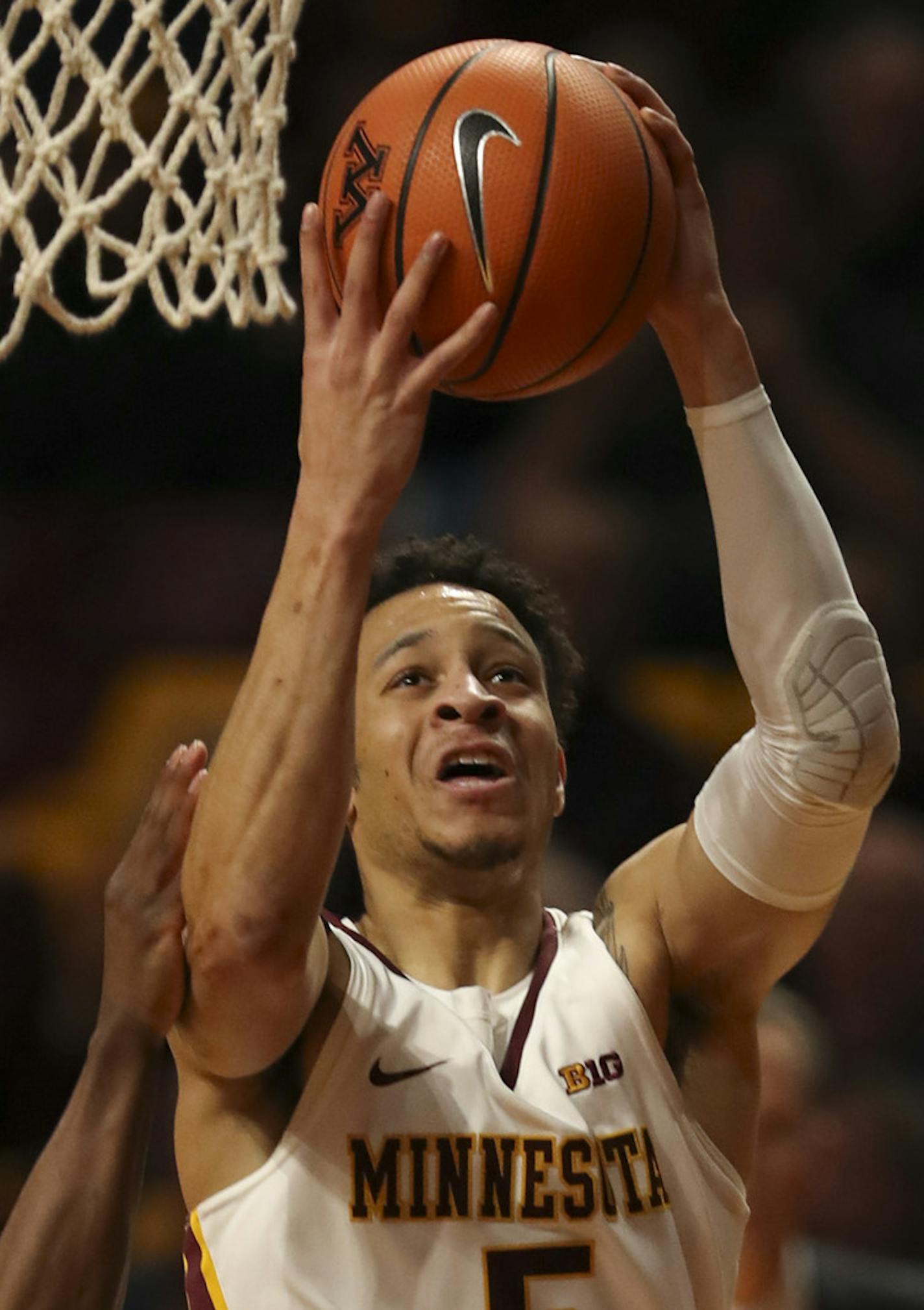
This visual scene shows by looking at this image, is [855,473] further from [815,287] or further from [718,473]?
[718,473]

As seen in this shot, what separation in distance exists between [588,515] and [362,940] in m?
2.50

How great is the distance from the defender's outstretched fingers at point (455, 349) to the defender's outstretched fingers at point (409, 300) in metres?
0.04

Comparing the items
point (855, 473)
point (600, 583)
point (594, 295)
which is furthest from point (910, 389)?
point (594, 295)

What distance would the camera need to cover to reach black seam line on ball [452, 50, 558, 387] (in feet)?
7.24

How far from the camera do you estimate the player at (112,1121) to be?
8.32 ft

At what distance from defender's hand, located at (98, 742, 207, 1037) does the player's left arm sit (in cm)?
79

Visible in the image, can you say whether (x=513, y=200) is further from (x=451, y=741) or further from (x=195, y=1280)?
(x=195, y=1280)

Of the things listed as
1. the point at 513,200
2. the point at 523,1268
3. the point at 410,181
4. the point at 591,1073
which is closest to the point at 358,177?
the point at 410,181

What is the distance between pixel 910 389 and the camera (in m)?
5.35

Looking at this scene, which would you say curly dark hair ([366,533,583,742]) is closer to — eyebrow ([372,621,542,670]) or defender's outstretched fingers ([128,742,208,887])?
eyebrow ([372,621,542,670])

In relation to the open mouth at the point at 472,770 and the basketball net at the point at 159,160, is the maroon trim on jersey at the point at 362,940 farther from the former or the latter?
the basketball net at the point at 159,160

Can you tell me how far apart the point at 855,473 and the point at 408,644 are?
2.76m

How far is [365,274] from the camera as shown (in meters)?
2.15

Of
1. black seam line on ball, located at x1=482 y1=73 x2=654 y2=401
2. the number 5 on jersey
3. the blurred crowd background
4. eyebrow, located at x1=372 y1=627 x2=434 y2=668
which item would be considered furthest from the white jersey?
the blurred crowd background
